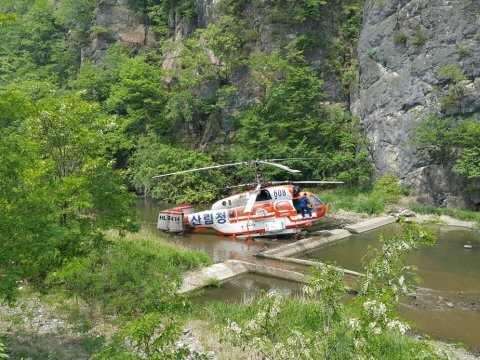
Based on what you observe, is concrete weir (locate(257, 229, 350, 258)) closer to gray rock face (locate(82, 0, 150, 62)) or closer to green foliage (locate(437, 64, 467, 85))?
green foliage (locate(437, 64, 467, 85))

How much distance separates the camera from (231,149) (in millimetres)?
31422

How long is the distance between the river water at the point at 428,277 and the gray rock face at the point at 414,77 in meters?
5.79

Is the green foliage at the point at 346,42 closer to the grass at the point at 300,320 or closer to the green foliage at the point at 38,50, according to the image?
the grass at the point at 300,320

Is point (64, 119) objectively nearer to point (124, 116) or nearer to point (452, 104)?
point (452, 104)

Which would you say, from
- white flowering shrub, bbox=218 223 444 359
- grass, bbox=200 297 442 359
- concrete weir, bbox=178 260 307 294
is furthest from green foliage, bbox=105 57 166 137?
white flowering shrub, bbox=218 223 444 359

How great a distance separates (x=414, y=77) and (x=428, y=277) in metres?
15.7

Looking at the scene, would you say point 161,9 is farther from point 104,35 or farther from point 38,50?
point 38,50

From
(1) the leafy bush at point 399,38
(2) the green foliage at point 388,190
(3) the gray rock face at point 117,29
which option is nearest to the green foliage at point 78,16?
(3) the gray rock face at point 117,29

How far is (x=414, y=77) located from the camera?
24875 mm

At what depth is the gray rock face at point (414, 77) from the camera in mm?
23141

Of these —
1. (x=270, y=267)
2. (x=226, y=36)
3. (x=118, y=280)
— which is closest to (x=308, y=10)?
(x=226, y=36)

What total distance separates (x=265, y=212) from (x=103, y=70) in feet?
85.9

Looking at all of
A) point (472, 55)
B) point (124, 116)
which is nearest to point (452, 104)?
point (472, 55)

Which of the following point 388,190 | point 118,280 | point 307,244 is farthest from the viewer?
point 388,190
